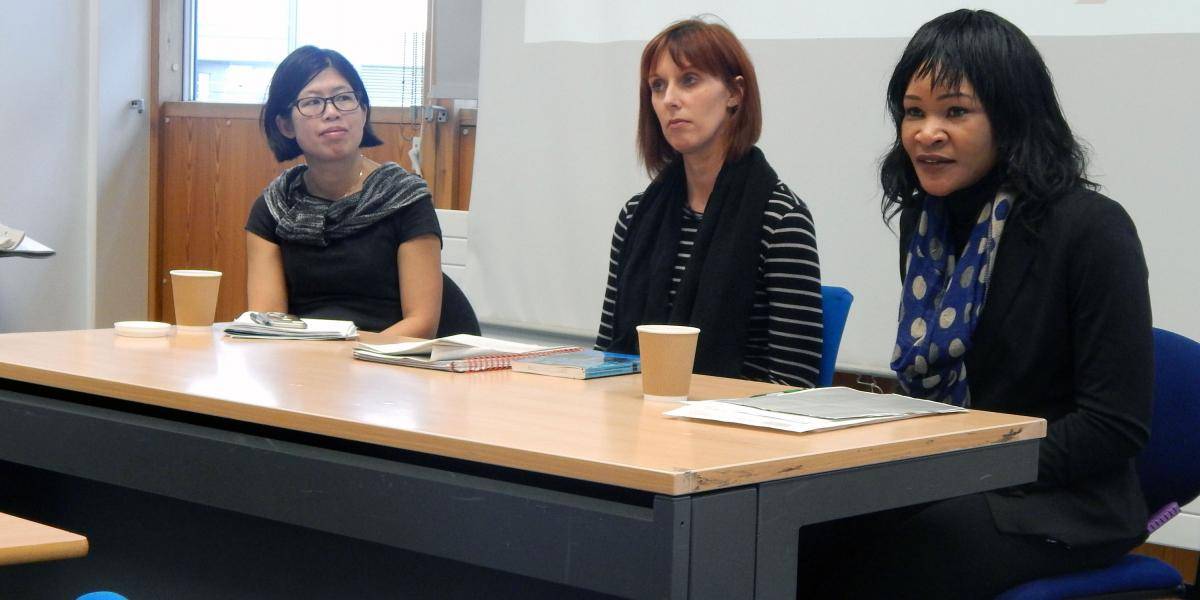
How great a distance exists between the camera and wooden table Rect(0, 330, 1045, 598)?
101 cm

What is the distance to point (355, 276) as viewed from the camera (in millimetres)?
2516

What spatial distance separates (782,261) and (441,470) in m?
1.05

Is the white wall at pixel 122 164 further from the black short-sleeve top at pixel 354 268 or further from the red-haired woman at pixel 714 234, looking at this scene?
the red-haired woman at pixel 714 234

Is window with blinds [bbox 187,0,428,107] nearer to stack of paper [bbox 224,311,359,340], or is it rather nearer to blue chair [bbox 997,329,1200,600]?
stack of paper [bbox 224,311,359,340]

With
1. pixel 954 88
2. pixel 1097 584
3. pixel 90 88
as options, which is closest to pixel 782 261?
pixel 954 88

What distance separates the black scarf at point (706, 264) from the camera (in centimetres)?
204

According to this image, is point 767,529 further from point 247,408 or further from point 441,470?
point 247,408

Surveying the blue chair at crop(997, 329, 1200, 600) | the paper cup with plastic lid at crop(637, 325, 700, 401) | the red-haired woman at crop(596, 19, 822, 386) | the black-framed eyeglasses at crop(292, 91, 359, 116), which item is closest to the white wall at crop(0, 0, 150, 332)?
the black-framed eyeglasses at crop(292, 91, 359, 116)

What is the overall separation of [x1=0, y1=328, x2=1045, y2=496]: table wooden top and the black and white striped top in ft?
1.16

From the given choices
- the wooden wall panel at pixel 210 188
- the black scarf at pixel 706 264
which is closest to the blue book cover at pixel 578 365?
the black scarf at pixel 706 264

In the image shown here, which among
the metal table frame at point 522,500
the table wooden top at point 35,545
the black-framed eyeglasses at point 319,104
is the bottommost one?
the metal table frame at point 522,500

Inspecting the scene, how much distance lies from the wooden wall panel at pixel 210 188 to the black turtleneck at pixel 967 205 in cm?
309

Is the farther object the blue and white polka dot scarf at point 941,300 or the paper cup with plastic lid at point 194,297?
the paper cup with plastic lid at point 194,297

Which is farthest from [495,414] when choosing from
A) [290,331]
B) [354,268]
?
[354,268]
